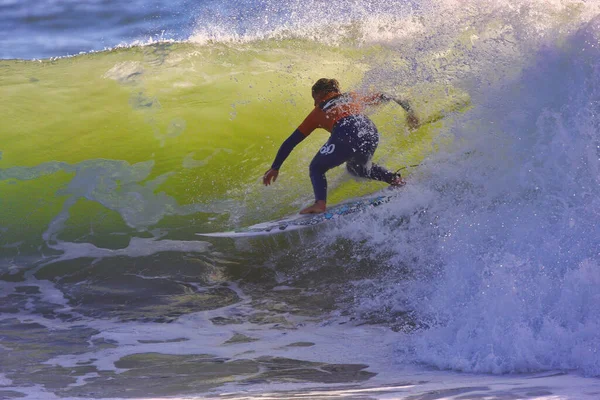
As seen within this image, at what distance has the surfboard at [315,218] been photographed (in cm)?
641

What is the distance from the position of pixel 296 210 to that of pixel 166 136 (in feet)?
7.84

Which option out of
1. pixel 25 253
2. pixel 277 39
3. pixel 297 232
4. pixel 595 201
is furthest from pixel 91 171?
pixel 595 201

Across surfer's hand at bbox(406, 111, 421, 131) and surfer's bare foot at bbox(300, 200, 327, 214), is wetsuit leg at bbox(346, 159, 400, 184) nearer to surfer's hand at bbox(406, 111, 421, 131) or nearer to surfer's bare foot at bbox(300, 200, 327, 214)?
surfer's bare foot at bbox(300, 200, 327, 214)

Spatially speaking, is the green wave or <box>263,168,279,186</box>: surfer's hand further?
the green wave

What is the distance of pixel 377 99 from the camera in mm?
6520

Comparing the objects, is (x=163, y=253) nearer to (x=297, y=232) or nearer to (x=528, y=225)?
(x=297, y=232)

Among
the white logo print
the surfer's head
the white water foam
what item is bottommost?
the white water foam

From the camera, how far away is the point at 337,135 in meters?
6.31

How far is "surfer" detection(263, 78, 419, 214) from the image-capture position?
6.31 metres

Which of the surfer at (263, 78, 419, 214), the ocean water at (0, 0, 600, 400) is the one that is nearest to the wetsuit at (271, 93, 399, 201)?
the surfer at (263, 78, 419, 214)

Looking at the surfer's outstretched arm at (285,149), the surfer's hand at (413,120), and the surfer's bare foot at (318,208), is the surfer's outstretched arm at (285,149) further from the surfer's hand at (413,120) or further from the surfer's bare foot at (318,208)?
the surfer's hand at (413,120)

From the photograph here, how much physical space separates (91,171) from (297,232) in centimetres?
283

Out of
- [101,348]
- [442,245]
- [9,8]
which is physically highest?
[9,8]

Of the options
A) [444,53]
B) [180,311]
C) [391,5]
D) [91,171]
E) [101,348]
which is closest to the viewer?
[101,348]
